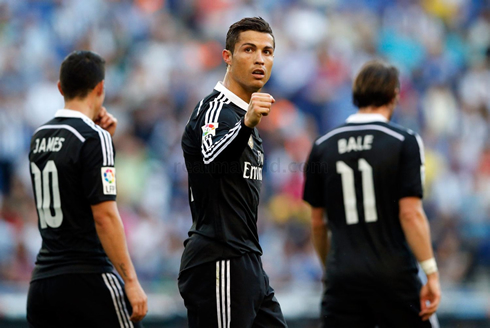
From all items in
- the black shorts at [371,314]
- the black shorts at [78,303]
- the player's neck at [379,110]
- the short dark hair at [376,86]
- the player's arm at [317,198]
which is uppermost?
the short dark hair at [376,86]

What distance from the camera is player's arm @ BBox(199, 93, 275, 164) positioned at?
3.88 meters

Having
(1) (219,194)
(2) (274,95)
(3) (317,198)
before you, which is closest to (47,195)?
(1) (219,194)

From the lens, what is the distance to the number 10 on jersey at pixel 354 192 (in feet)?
16.9

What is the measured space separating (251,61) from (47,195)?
1.58 meters

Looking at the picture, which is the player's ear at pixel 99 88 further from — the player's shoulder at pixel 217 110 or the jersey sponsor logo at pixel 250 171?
the jersey sponsor logo at pixel 250 171

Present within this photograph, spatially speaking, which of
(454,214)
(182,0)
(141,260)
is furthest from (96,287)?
(182,0)

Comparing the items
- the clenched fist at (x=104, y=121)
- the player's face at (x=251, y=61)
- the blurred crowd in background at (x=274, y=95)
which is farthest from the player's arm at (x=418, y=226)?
the blurred crowd in background at (x=274, y=95)

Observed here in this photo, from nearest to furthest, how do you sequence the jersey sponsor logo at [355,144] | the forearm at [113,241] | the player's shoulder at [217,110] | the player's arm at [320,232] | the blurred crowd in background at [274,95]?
the player's shoulder at [217,110] → the forearm at [113,241] → the jersey sponsor logo at [355,144] → the player's arm at [320,232] → the blurred crowd in background at [274,95]

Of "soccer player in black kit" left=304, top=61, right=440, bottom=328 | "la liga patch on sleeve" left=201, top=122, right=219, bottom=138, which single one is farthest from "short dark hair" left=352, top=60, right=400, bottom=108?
"la liga patch on sleeve" left=201, top=122, right=219, bottom=138

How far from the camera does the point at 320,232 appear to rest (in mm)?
5574

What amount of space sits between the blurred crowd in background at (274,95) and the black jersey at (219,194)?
4.57m

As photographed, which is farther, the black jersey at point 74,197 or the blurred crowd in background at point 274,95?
the blurred crowd in background at point 274,95

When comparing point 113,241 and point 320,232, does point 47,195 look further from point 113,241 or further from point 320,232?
point 320,232

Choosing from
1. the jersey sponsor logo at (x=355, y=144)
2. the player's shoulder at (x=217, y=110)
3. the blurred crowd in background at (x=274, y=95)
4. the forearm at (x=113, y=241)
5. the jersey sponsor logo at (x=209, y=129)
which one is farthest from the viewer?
the blurred crowd in background at (x=274, y=95)
